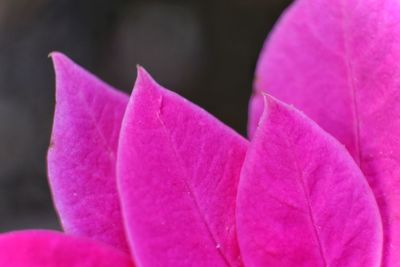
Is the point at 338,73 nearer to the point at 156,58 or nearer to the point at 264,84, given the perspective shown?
the point at 264,84

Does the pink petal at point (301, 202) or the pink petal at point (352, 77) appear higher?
the pink petal at point (352, 77)

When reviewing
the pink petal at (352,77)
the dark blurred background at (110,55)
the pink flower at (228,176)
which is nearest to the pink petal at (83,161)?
the pink flower at (228,176)

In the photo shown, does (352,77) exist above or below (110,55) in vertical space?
above

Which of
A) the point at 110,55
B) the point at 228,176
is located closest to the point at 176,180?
the point at 228,176

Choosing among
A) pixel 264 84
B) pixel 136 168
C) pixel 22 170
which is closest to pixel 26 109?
pixel 22 170

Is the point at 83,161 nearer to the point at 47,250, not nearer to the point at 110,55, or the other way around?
the point at 47,250

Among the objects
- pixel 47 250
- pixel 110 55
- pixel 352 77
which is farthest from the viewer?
pixel 110 55

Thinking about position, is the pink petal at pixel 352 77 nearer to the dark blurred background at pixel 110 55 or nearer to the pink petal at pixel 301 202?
the pink petal at pixel 301 202
